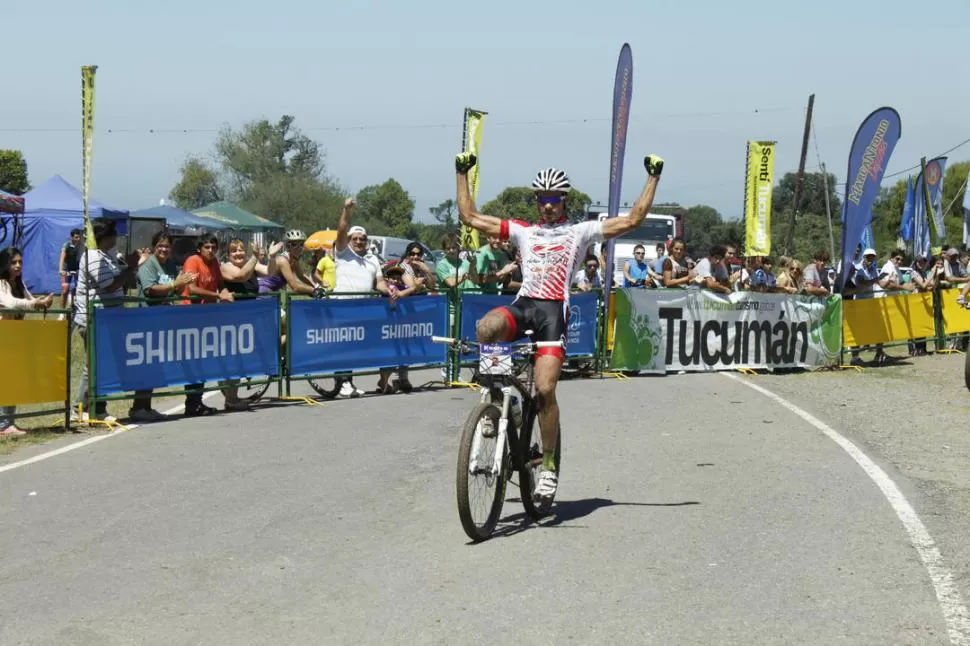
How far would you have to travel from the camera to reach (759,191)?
2769cm

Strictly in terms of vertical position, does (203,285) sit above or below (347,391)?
above

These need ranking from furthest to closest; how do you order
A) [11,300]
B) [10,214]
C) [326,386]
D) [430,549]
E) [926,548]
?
[10,214] → [326,386] → [11,300] → [926,548] → [430,549]

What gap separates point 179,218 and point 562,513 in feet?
115

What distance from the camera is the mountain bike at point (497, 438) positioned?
7.06 meters

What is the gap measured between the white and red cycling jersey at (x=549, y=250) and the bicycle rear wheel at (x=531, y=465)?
76 centimetres

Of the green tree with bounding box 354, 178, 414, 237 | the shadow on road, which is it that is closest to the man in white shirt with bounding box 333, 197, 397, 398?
the shadow on road

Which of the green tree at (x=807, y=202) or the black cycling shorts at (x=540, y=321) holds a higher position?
the green tree at (x=807, y=202)

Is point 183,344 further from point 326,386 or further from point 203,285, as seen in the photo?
point 326,386

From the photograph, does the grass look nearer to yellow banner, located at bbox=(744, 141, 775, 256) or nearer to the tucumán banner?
the tucumán banner

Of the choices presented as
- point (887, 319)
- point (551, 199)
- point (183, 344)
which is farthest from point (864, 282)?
point (551, 199)

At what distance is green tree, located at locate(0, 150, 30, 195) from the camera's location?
221 ft

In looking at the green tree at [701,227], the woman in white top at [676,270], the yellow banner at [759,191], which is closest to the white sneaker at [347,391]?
the woman in white top at [676,270]

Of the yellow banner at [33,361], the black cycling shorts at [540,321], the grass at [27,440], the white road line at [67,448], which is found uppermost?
the black cycling shorts at [540,321]

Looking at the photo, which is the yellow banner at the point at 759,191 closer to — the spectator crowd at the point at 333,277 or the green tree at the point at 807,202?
the spectator crowd at the point at 333,277
